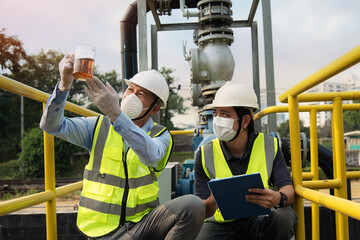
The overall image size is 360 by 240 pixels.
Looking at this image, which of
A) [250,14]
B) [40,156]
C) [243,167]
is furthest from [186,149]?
[243,167]

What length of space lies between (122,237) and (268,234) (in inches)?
37.0

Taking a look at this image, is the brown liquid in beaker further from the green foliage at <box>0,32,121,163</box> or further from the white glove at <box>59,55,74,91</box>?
the green foliage at <box>0,32,121,163</box>

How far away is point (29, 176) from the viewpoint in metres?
19.2

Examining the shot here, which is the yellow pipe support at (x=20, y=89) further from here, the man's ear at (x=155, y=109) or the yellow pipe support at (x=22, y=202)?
the man's ear at (x=155, y=109)

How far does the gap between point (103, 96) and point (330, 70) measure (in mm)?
1103

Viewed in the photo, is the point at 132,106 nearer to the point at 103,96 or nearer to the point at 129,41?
the point at 103,96

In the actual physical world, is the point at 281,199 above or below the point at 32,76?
below

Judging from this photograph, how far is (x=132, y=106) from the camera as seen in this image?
224 cm

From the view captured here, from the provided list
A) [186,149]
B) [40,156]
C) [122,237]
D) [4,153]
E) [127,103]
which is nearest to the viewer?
[122,237]

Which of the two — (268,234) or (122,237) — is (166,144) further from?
(268,234)

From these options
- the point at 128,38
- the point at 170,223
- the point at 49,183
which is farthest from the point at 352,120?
the point at 49,183

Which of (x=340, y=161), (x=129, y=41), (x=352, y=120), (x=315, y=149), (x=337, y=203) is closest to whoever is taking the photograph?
(x=337, y=203)

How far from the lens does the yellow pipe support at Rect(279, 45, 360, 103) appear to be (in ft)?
4.50

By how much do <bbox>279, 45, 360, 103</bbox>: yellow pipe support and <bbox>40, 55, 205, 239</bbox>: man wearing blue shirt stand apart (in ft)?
2.91
